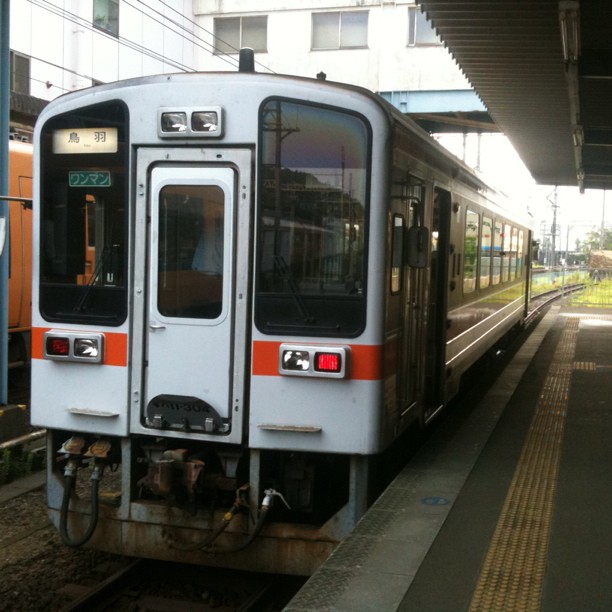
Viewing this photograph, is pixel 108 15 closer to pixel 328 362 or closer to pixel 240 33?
pixel 240 33

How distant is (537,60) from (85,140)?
7.87m

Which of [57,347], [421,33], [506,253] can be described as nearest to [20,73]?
[421,33]

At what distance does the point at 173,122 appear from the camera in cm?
518

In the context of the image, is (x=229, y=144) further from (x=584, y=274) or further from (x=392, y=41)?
(x=584, y=274)

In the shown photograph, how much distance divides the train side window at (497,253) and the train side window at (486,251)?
40 cm

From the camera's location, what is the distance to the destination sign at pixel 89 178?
211 inches

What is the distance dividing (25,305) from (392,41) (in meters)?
16.0

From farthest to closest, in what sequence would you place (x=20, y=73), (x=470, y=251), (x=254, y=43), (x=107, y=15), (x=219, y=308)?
(x=254, y=43) < (x=107, y=15) < (x=20, y=73) < (x=470, y=251) < (x=219, y=308)

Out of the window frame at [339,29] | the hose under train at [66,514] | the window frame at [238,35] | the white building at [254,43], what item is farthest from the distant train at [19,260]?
the window frame at [339,29]

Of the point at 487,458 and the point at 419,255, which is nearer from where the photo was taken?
the point at 419,255

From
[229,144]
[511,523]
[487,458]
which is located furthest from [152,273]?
[487,458]

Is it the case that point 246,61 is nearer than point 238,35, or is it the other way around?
point 246,61

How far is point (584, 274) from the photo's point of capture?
48.8 meters

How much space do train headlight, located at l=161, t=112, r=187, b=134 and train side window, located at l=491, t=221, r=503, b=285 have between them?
7.03m
